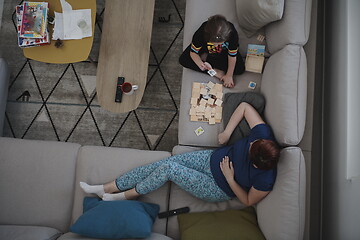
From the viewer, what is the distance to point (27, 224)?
2.33 meters

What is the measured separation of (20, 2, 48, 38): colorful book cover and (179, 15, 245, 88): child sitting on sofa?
1.22 metres

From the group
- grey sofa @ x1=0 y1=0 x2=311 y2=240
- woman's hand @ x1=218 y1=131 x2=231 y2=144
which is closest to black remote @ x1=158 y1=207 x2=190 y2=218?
grey sofa @ x1=0 y1=0 x2=311 y2=240

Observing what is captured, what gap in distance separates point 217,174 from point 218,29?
1.09m

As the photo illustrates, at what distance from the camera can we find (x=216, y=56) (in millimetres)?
2586

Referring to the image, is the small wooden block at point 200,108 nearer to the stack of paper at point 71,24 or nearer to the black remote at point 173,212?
the black remote at point 173,212

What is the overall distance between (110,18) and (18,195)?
1.62 m

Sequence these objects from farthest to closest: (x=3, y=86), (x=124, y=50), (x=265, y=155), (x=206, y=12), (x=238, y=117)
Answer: (x=3, y=86) < (x=206, y=12) < (x=124, y=50) < (x=238, y=117) < (x=265, y=155)

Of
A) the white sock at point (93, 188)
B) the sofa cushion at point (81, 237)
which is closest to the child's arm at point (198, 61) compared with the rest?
the white sock at point (93, 188)

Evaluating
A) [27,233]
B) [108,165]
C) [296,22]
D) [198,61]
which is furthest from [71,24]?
[296,22]

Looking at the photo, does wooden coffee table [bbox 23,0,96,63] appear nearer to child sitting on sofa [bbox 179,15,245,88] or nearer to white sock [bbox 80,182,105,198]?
child sitting on sofa [bbox 179,15,245,88]

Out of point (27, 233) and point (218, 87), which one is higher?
point (218, 87)

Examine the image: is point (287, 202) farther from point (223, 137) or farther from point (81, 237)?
point (81, 237)

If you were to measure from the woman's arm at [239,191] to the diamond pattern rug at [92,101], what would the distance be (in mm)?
818

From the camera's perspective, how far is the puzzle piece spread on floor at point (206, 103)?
8.30ft
